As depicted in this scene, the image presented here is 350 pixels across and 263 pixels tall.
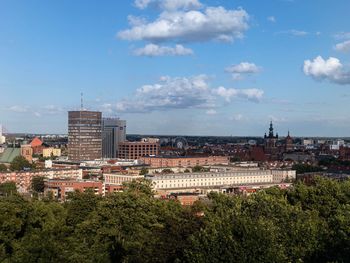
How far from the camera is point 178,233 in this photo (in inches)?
858

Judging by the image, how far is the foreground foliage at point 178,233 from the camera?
18.0 meters

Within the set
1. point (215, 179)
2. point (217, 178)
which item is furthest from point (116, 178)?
point (217, 178)

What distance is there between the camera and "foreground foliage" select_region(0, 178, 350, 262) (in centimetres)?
1800

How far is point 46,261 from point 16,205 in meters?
8.75

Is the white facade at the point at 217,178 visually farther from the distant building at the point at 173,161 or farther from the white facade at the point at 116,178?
the distant building at the point at 173,161

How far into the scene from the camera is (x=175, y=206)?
29625 millimetres

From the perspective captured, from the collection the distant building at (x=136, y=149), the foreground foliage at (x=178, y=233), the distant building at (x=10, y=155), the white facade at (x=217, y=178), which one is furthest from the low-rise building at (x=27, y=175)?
the foreground foliage at (x=178, y=233)

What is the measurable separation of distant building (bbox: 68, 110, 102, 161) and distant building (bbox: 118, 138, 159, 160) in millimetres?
14927

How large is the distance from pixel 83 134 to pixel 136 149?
61.2ft

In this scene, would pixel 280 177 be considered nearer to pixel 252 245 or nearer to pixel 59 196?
pixel 59 196

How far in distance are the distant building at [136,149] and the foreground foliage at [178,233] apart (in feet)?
295

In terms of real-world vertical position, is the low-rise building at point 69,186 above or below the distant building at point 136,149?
below

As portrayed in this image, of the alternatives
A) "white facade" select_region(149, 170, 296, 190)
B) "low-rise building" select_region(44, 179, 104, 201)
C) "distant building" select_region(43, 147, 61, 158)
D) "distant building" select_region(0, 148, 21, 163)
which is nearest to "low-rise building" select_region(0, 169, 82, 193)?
"low-rise building" select_region(44, 179, 104, 201)

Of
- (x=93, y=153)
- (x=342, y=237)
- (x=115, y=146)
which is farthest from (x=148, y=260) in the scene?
(x=115, y=146)
